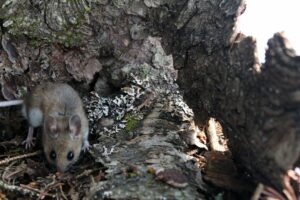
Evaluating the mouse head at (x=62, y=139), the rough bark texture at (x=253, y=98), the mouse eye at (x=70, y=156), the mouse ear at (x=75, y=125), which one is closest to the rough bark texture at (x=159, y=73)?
the rough bark texture at (x=253, y=98)

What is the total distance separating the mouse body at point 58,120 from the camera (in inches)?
200

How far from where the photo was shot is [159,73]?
4.95 meters

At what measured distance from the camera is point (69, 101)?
5230mm

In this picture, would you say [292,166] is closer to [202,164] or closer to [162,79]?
[202,164]

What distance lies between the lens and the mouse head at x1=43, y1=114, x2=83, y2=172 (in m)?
5.10

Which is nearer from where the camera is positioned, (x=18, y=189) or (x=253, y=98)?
(x=253, y=98)

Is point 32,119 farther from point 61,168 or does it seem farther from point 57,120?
point 61,168

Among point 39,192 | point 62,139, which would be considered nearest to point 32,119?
point 62,139

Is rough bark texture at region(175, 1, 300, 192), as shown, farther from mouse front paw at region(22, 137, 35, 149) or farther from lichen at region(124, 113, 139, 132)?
mouse front paw at region(22, 137, 35, 149)

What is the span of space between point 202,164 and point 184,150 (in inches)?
7.6

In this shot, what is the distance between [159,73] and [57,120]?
1.23m

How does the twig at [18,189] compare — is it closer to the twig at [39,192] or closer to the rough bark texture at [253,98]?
the twig at [39,192]

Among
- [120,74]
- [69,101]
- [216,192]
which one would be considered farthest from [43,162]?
[216,192]

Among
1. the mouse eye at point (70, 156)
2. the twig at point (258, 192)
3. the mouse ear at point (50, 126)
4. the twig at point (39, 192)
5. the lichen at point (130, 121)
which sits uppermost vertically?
the lichen at point (130, 121)
